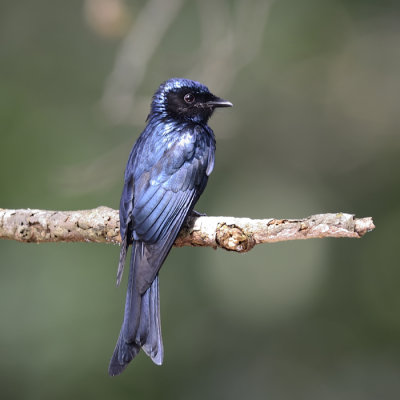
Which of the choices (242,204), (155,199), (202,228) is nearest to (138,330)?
(202,228)

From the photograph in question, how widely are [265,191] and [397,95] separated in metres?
1.35

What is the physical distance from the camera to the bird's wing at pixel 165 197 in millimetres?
3801

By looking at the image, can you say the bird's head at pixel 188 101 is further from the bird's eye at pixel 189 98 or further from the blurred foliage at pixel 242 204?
the blurred foliage at pixel 242 204

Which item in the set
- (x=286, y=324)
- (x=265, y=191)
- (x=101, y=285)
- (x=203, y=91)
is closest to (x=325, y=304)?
(x=286, y=324)

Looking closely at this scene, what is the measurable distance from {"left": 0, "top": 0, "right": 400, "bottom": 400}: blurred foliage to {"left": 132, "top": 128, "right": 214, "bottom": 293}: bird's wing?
1.05 meters

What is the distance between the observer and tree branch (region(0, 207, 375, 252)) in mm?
3046

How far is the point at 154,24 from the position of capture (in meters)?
5.48

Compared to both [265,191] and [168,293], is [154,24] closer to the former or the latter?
[265,191]

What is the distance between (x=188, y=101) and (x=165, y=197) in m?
0.92

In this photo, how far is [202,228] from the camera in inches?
142

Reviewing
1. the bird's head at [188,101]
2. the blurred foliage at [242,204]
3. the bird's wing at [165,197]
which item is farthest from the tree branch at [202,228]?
the blurred foliage at [242,204]

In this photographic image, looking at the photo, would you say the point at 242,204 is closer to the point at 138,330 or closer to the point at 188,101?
the point at 188,101

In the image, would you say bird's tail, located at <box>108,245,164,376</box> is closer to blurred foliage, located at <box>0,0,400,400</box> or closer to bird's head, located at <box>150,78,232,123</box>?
bird's head, located at <box>150,78,232,123</box>

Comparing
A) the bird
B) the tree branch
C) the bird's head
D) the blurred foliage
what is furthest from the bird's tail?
the blurred foliage
